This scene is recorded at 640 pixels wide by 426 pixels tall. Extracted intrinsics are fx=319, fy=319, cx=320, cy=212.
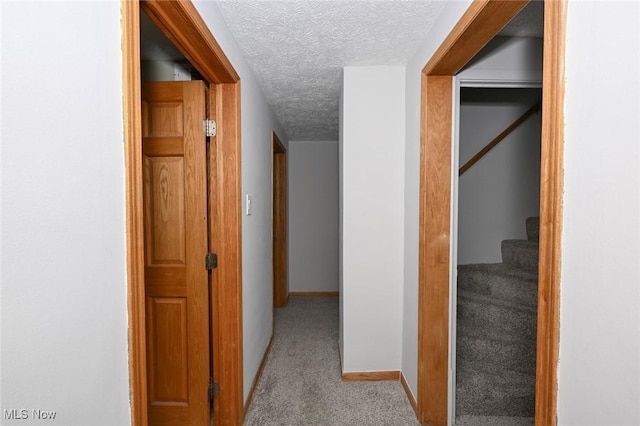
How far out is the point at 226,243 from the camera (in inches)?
72.6

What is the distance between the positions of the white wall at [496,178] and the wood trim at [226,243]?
2.46m

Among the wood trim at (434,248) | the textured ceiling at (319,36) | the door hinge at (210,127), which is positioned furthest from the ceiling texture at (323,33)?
the door hinge at (210,127)

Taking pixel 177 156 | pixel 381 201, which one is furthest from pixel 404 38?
pixel 177 156

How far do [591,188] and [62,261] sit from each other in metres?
1.15

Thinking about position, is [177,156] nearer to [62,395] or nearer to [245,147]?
[245,147]

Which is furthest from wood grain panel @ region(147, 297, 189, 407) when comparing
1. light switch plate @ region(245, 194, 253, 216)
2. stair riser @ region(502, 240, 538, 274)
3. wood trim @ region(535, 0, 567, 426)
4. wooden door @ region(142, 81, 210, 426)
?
stair riser @ region(502, 240, 538, 274)

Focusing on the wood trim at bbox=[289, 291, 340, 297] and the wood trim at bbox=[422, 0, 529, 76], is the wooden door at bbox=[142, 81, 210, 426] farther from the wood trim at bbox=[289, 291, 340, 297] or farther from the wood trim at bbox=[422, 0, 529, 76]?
the wood trim at bbox=[289, 291, 340, 297]

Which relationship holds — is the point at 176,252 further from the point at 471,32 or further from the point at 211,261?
the point at 471,32

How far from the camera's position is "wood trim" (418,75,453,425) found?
185 centimetres

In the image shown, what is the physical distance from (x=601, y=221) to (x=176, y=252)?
5.89ft

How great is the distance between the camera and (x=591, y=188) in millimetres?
722

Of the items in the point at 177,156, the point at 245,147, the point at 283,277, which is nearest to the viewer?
the point at 177,156

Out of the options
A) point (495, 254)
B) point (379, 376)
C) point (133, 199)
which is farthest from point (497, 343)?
point (133, 199)
